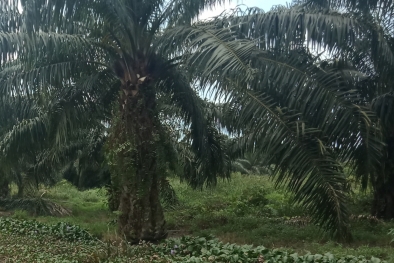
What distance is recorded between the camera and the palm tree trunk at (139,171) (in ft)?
27.3

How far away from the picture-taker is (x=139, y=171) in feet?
27.5

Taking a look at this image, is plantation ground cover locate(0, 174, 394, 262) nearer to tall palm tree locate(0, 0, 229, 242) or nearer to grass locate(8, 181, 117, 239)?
grass locate(8, 181, 117, 239)

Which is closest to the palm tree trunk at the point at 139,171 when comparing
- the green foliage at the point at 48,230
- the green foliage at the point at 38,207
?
the green foliage at the point at 48,230

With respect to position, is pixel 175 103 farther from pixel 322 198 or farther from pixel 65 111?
pixel 322 198

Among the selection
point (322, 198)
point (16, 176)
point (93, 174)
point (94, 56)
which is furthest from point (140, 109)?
point (93, 174)

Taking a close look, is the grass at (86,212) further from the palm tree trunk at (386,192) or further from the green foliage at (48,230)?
the palm tree trunk at (386,192)

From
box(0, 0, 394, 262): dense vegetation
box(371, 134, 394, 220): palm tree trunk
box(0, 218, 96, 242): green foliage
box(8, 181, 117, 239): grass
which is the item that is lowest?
box(8, 181, 117, 239): grass

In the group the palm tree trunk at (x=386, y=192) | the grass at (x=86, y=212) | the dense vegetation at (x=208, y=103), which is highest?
the dense vegetation at (x=208, y=103)

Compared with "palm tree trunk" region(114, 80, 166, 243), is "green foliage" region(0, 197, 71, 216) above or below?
below

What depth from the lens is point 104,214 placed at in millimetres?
14500

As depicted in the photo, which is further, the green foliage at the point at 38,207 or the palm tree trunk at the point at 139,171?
the green foliage at the point at 38,207

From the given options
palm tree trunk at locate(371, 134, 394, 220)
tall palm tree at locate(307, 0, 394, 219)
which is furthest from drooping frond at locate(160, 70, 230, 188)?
palm tree trunk at locate(371, 134, 394, 220)

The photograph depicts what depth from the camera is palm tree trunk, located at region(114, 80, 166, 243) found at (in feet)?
27.3

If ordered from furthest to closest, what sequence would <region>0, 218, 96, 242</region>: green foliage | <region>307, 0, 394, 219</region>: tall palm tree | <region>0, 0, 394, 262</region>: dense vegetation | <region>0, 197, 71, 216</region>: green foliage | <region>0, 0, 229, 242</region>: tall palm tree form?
<region>0, 197, 71, 216</region>: green foliage, <region>0, 218, 96, 242</region>: green foliage, <region>307, 0, 394, 219</region>: tall palm tree, <region>0, 0, 229, 242</region>: tall palm tree, <region>0, 0, 394, 262</region>: dense vegetation
